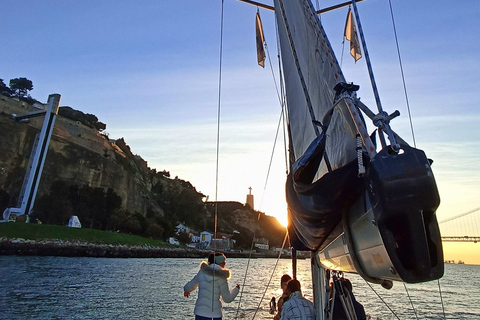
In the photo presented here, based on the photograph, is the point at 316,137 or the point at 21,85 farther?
the point at 21,85

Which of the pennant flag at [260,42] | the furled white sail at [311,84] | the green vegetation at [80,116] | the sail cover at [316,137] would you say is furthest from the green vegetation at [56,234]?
the sail cover at [316,137]

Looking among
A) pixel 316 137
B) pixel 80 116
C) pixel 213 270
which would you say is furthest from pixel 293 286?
pixel 80 116

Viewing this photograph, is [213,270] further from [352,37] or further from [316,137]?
[352,37]

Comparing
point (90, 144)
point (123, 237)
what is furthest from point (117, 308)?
point (90, 144)

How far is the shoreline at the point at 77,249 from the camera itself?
40344mm

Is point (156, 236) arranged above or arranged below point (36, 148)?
below

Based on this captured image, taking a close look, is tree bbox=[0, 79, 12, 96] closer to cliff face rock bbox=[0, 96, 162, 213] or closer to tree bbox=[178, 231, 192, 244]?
cliff face rock bbox=[0, 96, 162, 213]

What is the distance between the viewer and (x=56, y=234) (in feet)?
157

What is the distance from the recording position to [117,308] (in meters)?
13.9

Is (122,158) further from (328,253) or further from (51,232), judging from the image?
(328,253)

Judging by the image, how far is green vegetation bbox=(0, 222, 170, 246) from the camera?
145 ft

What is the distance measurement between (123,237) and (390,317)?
168 ft

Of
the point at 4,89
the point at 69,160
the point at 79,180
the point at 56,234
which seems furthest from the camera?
the point at 4,89

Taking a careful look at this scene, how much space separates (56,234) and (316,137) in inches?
2062
